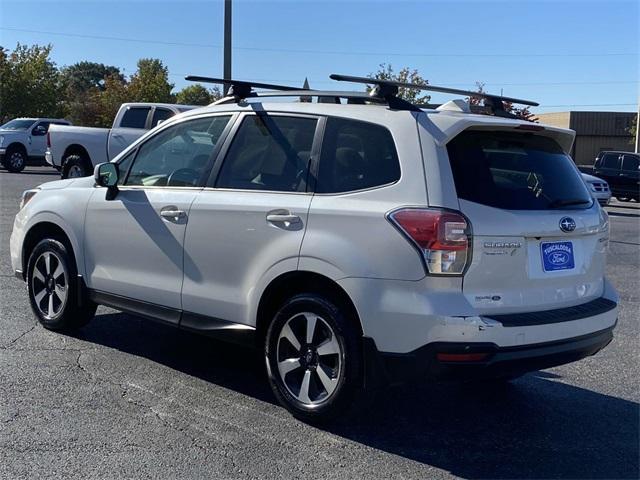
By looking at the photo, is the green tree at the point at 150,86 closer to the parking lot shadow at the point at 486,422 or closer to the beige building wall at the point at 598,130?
the beige building wall at the point at 598,130

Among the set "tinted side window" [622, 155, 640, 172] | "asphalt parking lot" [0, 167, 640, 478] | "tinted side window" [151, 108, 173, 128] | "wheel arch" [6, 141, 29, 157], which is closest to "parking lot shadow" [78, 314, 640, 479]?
"asphalt parking lot" [0, 167, 640, 478]

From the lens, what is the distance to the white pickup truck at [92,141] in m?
17.2

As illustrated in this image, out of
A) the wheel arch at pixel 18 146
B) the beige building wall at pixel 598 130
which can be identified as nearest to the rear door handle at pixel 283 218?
the wheel arch at pixel 18 146

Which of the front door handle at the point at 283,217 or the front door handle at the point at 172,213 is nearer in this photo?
the front door handle at the point at 283,217

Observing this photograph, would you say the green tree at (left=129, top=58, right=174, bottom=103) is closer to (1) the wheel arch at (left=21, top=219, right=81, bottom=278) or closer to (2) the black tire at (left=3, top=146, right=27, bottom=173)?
(2) the black tire at (left=3, top=146, right=27, bottom=173)

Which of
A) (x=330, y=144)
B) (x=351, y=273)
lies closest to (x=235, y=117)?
(x=330, y=144)

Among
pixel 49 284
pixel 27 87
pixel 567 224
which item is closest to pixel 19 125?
pixel 27 87

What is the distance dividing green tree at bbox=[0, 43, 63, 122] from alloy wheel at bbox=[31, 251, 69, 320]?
132ft

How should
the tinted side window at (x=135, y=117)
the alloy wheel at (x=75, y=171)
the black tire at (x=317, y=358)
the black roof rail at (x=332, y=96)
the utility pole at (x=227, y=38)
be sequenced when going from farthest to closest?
the utility pole at (x=227, y=38) → the alloy wheel at (x=75, y=171) → the tinted side window at (x=135, y=117) → the black roof rail at (x=332, y=96) → the black tire at (x=317, y=358)

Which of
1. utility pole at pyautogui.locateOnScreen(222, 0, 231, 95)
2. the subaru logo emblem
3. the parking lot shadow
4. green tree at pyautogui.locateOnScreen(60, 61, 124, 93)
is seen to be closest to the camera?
the parking lot shadow

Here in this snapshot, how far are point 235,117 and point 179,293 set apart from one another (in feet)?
4.20

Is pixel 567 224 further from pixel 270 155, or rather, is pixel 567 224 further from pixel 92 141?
pixel 92 141

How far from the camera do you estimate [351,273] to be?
4172 mm

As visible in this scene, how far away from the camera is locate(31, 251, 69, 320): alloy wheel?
6.14 metres
